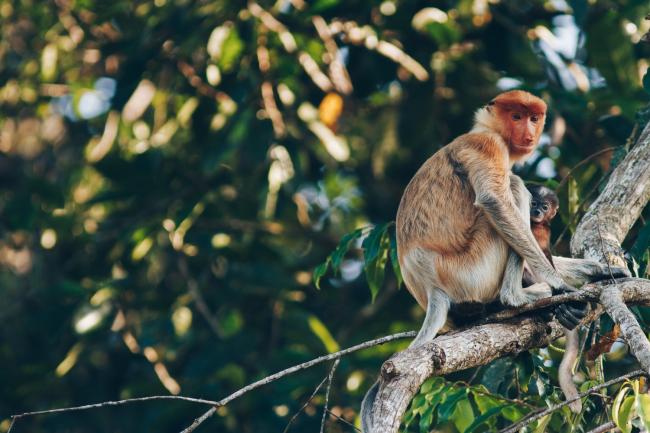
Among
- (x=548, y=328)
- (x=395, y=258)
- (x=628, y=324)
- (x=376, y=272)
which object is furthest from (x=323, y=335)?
(x=628, y=324)

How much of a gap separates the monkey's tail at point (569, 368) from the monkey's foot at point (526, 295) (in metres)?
0.19

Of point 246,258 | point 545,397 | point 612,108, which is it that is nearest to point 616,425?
point 545,397

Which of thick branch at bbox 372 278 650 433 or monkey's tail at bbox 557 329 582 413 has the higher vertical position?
thick branch at bbox 372 278 650 433

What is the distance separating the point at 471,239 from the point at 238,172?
3.70m

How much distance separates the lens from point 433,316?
3.76 metres

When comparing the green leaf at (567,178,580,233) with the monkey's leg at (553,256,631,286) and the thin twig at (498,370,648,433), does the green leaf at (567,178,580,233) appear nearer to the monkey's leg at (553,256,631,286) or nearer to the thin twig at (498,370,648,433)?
the monkey's leg at (553,256,631,286)

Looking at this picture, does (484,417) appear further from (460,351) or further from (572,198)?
(572,198)

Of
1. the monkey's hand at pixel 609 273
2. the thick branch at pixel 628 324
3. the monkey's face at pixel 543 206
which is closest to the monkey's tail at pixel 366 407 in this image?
the thick branch at pixel 628 324

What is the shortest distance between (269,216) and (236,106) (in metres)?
0.81

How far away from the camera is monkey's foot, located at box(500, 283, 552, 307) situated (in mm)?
3658

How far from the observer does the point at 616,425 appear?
273 centimetres

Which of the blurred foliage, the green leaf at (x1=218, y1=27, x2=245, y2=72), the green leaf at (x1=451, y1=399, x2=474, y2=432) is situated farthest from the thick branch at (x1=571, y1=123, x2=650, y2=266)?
the green leaf at (x1=218, y1=27, x2=245, y2=72)

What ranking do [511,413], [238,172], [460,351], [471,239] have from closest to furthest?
1. [460,351]
2. [511,413]
3. [471,239]
4. [238,172]

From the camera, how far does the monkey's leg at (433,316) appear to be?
366 cm
